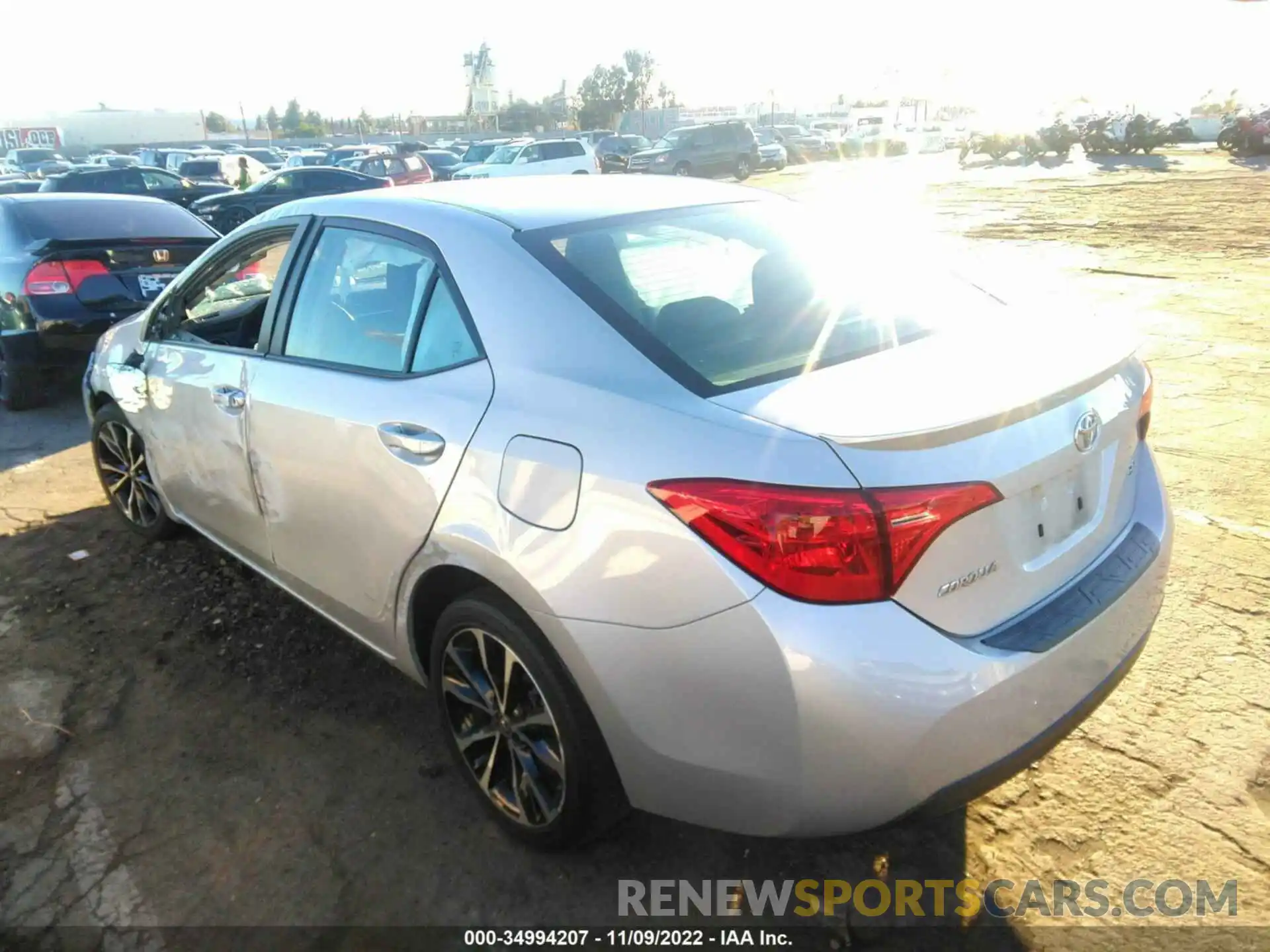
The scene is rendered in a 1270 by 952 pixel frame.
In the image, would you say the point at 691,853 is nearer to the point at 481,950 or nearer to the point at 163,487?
the point at 481,950

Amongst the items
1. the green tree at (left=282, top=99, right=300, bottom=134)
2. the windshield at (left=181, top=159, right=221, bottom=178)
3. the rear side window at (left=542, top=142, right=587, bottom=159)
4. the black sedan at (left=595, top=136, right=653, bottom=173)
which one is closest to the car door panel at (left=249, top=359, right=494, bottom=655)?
the rear side window at (left=542, top=142, right=587, bottom=159)

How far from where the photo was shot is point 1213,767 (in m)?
2.67

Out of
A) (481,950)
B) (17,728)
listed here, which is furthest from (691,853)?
(17,728)

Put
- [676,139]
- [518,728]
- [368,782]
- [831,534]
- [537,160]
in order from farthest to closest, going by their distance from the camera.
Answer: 1. [676,139]
2. [537,160]
3. [368,782]
4. [518,728]
5. [831,534]

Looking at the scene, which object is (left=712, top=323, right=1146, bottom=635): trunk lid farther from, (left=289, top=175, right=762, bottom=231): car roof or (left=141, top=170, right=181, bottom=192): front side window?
(left=141, top=170, right=181, bottom=192): front side window

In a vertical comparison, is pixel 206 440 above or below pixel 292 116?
below

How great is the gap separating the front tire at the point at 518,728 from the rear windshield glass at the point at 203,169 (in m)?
26.4

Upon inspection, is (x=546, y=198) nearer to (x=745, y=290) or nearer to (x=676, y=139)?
(x=745, y=290)

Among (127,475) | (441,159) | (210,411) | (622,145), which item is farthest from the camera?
(622,145)

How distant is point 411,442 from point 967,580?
1.43 meters

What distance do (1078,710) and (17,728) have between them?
3.34 metres

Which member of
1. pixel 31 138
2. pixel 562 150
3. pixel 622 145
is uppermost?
pixel 31 138

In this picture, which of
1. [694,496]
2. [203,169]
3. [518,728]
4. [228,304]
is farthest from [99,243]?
[203,169]

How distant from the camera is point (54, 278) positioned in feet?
21.4
